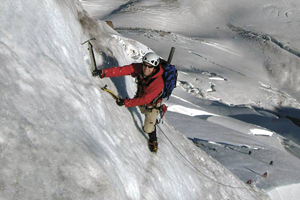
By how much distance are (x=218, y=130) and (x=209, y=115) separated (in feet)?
17.6

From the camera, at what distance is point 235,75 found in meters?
37.2

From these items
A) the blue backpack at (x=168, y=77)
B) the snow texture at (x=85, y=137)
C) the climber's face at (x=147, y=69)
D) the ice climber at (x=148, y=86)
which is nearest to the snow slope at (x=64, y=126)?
the snow texture at (x=85, y=137)

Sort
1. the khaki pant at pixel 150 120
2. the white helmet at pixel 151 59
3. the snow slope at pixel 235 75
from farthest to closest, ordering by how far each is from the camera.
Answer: the snow slope at pixel 235 75 < the khaki pant at pixel 150 120 < the white helmet at pixel 151 59

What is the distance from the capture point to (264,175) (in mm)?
11594

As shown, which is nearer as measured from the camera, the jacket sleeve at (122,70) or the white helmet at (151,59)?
the white helmet at (151,59)

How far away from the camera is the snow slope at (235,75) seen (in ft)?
45.3

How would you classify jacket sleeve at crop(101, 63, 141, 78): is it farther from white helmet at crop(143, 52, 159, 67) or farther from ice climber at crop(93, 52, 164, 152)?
white helmet at crop(143, 52, 159, 67)

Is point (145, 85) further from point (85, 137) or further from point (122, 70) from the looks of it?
point (85, 137)

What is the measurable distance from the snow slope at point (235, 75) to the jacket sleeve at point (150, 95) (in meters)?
7.03

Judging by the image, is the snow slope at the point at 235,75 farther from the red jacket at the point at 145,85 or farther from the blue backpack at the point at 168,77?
the red jacket at the point at 145,85

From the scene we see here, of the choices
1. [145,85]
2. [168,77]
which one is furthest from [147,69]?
[168,77]

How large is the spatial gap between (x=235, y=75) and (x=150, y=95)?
33141 mm

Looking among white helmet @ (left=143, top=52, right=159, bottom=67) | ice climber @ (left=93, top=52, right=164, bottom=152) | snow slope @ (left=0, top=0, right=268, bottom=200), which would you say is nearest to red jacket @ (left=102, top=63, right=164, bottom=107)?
ice climber @ (left=93, top=52, right=164, bottom=152)

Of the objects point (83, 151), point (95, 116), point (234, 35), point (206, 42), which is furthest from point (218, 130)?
point (234, 35)
